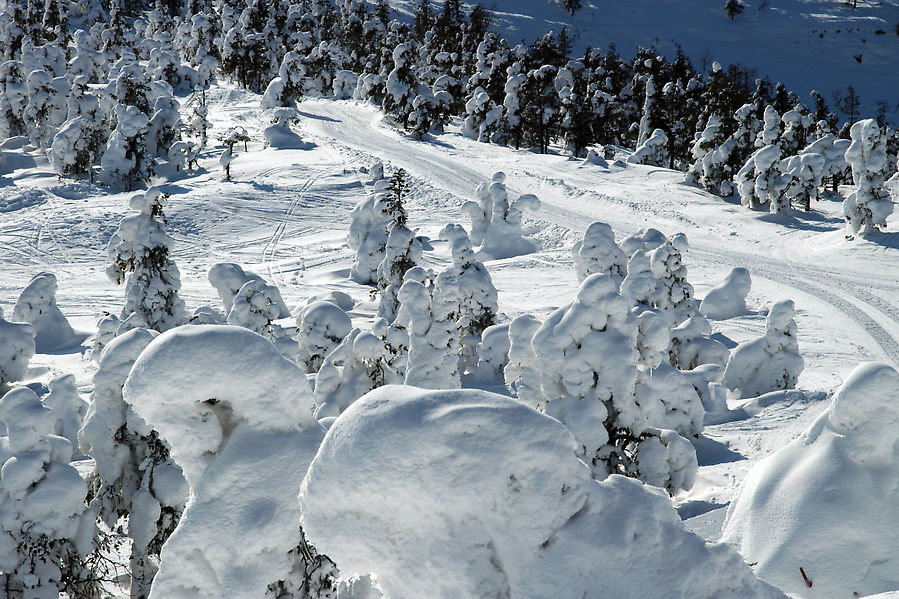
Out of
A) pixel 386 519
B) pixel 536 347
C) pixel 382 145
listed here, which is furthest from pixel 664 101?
pixel 386 519

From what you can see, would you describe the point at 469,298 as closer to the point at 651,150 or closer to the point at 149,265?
the point at 149,265

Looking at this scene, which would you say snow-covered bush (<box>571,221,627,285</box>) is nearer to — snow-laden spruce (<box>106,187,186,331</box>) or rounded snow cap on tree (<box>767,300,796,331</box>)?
rounded snow cap on tree (<box>767,300,796,331</box>)

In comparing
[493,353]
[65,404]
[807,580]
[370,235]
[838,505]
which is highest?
[838,505]

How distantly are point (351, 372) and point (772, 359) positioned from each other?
33.1 feet

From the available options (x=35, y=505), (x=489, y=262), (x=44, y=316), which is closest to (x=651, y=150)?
(x=489, y=262)

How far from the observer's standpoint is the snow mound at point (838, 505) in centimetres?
633

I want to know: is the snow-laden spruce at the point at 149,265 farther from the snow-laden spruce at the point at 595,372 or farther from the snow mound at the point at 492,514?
the snow mound at the point at 492,514

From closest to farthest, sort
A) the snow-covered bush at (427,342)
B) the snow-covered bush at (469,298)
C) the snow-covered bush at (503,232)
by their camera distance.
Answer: the snow-covered bush at (427,342) < the snow-covered bush at (469,298) < the snow-covered bush at (503,232)

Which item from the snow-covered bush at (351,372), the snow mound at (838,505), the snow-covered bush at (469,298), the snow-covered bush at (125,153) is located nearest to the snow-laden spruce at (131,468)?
the snow-covered bush at (351,372)

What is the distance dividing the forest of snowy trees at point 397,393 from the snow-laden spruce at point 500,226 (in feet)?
0.42

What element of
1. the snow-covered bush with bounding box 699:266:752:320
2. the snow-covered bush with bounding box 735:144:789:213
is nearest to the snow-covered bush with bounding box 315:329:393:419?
the snow-covered bush with bounding box 699:266:752:320

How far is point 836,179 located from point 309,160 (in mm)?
29200

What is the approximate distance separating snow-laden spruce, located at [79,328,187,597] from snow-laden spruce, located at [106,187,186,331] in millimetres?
9022

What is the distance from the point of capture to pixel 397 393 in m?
4.39
